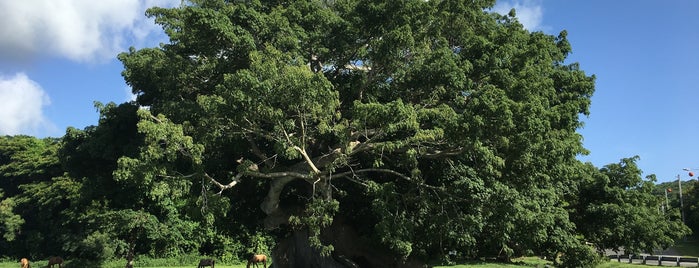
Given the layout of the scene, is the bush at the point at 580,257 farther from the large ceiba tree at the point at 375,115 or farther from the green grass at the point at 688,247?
the green grass at the point at 688,247

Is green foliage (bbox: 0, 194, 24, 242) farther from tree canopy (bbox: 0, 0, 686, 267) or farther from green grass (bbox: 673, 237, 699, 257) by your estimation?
green grass (bbox: 673, 237, 699, 257)

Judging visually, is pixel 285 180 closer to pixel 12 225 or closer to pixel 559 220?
pixel 559 220

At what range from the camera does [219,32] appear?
12.9 m

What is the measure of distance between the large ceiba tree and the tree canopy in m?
0.05

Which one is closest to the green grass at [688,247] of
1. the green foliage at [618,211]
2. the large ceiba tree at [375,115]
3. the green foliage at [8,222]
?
the green foliage at [618,211]

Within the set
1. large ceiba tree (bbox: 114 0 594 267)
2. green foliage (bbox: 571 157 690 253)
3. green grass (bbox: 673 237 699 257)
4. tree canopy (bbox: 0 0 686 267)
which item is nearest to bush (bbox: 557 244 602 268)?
tree canopy (bbox: 0 0 686 267)

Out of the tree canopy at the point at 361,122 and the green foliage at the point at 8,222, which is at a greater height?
the tree canopy at the point at 361,122

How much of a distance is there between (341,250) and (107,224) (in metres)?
12.1

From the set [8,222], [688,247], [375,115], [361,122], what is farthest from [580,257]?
[688,247]

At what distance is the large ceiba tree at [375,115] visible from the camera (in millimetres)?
12172

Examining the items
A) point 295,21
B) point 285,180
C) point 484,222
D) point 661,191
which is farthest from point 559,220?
point 661,191

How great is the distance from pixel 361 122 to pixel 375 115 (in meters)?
0.63

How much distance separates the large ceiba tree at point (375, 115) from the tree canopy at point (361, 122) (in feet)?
0.18

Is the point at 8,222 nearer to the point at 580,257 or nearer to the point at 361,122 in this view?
the point at 361,122
